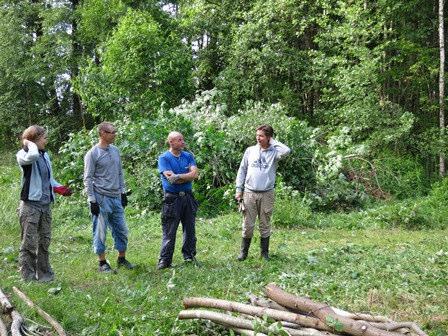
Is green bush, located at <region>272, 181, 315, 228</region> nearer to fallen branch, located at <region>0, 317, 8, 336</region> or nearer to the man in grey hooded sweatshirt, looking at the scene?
the man in grey hooded sweatshirt

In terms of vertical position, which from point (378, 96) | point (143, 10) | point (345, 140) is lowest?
point (345, 140)

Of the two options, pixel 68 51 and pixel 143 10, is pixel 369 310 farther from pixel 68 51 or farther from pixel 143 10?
pixel 68 51

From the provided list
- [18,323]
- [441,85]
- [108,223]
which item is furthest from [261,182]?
[441,85]

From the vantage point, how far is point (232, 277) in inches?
271

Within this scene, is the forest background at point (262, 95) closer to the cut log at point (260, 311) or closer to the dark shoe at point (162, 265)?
the dark shoe at point (162, 265)

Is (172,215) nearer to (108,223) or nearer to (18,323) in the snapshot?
(108,223)

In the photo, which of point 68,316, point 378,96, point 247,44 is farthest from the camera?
point 247,44

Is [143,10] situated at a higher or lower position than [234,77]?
higher

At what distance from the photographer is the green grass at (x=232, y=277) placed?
17.4 ft

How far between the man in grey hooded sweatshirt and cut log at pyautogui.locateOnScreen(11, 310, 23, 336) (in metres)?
3.69

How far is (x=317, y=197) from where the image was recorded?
43.0 ft

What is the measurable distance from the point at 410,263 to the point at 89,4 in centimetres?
2047

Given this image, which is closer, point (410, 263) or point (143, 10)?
point (410, 263)

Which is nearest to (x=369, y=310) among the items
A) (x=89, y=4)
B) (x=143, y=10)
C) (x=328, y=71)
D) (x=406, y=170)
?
(x=406, y=170)
